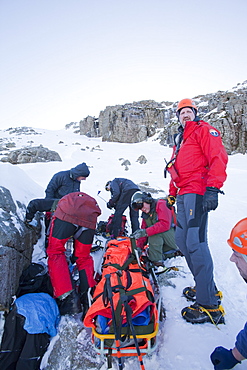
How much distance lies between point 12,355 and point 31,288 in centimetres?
68

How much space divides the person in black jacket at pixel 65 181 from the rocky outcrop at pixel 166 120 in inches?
807

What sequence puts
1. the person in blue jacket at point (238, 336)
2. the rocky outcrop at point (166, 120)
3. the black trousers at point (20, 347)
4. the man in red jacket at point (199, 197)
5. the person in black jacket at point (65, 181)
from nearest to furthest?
the person in blue jacket at point (238, 336)
the black trousers at point (20, 347)
the man in red jacket at point (199, 197)
the person in black jacket at point (65, 181)
the rocky outcrop at point (166, 120)

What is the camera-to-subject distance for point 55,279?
2.61 metres

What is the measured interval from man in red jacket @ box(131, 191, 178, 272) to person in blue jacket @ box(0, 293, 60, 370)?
5.54 ft

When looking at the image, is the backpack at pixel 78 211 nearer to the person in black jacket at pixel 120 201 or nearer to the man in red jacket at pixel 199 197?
the man in red jacket at pixel 199 197

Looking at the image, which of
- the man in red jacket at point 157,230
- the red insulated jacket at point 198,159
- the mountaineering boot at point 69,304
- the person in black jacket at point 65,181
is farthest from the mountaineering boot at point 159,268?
the person in black jacket at point 65,181

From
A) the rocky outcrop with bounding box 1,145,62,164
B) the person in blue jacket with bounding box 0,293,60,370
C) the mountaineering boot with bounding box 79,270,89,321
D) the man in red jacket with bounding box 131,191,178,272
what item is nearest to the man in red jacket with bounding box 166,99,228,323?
the man in red jacket with bounding box 131,191,178,272

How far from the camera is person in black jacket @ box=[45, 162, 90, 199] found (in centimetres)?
458

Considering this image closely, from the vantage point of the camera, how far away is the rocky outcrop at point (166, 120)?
854 inches

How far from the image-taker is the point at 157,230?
3469 mm

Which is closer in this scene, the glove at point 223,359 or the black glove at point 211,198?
the glove at point 223,359

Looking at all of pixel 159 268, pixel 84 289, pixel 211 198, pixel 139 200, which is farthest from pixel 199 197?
pixel 84 289

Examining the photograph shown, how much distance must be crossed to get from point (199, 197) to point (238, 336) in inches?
49.6

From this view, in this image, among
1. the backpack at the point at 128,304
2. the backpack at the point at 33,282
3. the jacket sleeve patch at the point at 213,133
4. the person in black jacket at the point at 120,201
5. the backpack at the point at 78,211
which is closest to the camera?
the backpack at the point at 128,304
